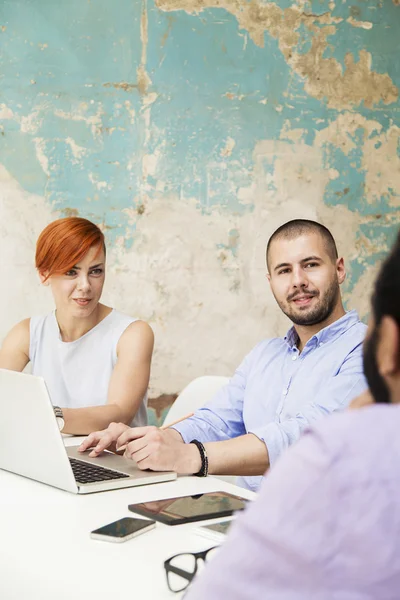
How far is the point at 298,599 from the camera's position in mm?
639

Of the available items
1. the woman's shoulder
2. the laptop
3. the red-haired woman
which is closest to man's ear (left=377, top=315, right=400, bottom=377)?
the laptop

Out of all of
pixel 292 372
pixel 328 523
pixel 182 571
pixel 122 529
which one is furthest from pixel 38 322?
pixel 328 523

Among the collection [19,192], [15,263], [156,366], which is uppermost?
[19,192]

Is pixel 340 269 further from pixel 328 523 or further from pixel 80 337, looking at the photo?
pixel 328 523

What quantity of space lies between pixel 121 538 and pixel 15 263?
262 centimetres

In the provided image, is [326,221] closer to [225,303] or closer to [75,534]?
[225,303]

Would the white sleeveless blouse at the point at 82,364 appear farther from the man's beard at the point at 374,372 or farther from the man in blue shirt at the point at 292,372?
the man's beard at the point at 374,372

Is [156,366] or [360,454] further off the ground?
[360,454]

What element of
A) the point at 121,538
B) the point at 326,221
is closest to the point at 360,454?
the point at 121,538

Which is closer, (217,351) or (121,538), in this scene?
(121,538)

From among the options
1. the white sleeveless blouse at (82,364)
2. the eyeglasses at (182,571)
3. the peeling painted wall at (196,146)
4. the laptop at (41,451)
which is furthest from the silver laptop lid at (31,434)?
the peeling painted wall at (196,146)

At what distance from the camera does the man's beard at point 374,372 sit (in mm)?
739

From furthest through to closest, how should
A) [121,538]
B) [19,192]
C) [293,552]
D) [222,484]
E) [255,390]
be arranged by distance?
[19,192] → [255,390] → [222,484] → [121,538] → [293,552]

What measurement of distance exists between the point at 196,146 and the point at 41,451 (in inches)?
99.8
